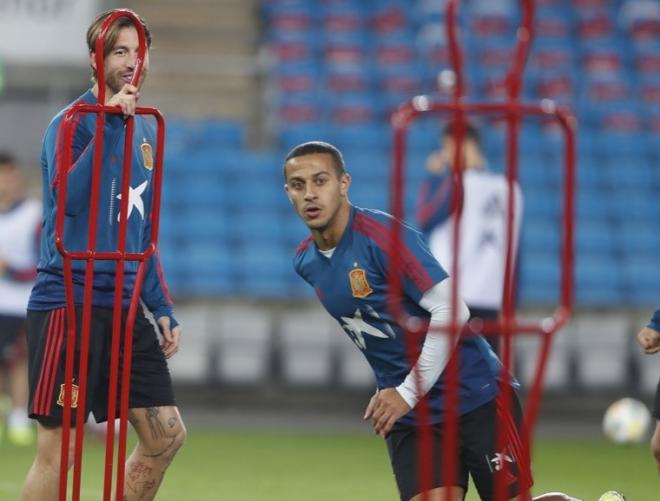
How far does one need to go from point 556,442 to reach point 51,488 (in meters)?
7.09

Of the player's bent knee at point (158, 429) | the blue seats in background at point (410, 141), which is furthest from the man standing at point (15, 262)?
the player's bent knee at point (158, 429)

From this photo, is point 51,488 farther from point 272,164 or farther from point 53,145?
point 272,164

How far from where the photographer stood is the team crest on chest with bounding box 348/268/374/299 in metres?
4.89

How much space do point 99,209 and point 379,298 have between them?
103cm

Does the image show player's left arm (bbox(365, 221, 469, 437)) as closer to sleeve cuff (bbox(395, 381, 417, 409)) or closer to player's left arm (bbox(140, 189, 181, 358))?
sleeve cuff (bbox(395, 381, 417, 409))

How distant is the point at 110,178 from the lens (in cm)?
489

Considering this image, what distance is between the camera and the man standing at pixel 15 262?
35.5 feet

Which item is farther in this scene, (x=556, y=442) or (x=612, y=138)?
(x=612, y=138)

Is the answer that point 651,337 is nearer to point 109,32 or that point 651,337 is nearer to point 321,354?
point 109,32

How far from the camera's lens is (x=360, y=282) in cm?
489

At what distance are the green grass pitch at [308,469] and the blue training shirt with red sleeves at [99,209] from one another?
283 cm

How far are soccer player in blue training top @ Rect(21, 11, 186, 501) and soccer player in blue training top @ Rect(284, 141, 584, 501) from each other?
1.96 feet

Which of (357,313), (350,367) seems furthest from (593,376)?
(357,313)

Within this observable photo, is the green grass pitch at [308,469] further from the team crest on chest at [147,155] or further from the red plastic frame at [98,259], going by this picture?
the red plastic frame at [98,259]
